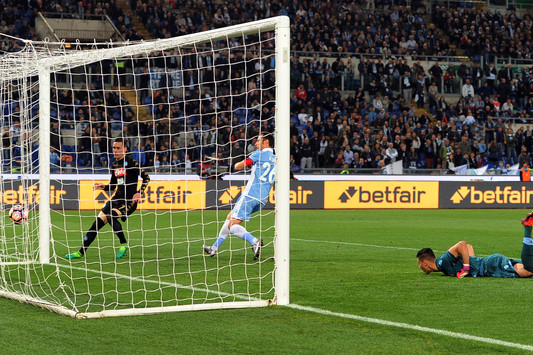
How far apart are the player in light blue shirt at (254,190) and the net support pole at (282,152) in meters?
2.86

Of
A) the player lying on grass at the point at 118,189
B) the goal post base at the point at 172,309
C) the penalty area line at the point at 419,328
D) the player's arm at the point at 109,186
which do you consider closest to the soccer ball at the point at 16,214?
the player lying on grass at the point at 118,189

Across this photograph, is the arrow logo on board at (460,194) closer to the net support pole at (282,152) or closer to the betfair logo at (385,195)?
the betfair logo at (385,195)

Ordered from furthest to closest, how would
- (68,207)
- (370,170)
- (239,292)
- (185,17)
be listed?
(185,17) < (370,170) < (68,207) < (239,292)

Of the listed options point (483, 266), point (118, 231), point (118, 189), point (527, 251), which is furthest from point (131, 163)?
point (527, 251)

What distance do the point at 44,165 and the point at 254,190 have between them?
117 inches

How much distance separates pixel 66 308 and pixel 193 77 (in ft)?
59.5

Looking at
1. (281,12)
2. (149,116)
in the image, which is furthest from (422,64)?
(149,116)

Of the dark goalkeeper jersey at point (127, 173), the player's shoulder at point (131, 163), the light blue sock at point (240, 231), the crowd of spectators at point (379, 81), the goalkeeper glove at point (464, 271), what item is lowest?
the goalkeeper glove at point (464, 271)

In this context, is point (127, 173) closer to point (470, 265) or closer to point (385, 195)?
point (470, 265)

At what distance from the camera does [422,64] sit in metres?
35.4

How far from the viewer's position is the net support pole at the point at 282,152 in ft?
26.0

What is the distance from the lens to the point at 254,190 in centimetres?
1206

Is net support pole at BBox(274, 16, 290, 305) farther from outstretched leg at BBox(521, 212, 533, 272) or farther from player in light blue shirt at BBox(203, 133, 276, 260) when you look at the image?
player in light blue shirt at BBox(203, 133, 276, 260)

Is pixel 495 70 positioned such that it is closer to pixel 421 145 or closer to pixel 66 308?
pixel 421 145
